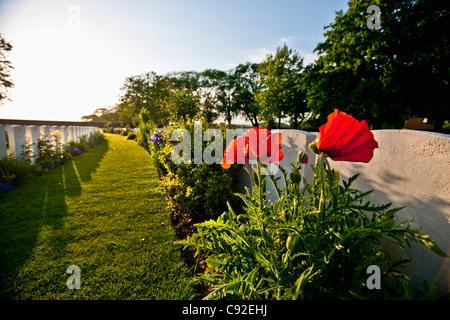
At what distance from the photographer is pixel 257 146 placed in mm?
1243

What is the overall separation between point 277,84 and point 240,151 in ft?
68.4

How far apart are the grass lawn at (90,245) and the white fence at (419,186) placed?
5.82ft

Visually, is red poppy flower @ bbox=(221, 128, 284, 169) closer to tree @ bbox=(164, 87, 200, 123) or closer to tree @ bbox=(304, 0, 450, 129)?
tree @ bbox=(164, 87, 200, 123)

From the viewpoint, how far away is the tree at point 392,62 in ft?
29.6

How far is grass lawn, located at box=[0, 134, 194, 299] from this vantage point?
193 cm

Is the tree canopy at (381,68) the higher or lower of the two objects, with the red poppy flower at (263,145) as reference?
higher

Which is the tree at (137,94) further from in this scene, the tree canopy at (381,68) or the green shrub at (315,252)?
the green shrub at (315,252)

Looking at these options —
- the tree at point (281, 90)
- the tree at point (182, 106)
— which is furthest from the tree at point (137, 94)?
the tree at point (182, 106)

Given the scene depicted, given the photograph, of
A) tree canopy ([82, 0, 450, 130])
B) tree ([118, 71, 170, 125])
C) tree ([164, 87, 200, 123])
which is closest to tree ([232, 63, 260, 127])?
tree ([118, 71, 170, 125])

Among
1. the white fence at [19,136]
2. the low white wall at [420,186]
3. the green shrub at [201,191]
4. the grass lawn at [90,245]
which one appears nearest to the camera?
the low white wall at [420,186]

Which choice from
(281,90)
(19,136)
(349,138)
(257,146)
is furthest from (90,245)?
(281,90)

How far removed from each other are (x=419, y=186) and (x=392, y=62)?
12.1 metres

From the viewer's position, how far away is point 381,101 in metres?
10.2
